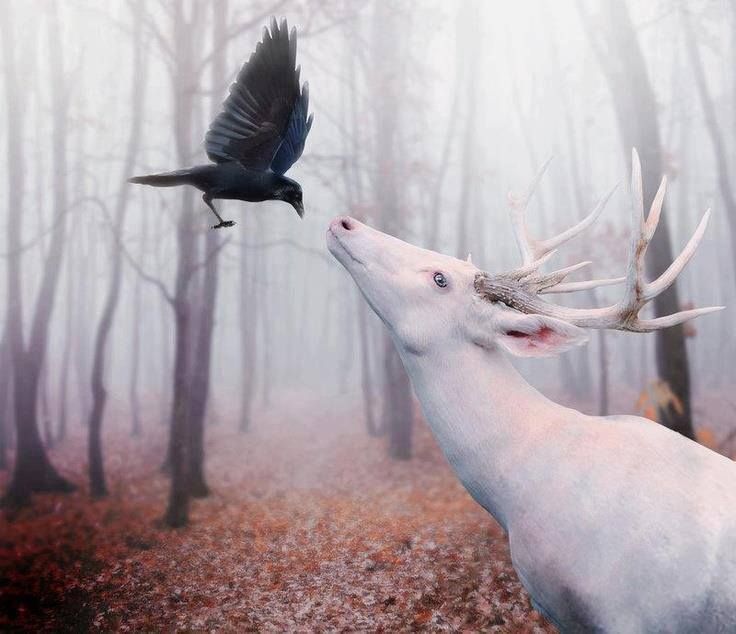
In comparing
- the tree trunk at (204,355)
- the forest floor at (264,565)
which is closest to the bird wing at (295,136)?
the forest floor at (264,565)

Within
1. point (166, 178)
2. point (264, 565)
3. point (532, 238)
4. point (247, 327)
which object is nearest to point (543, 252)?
point (532, 238)

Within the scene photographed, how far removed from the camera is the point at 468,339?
1.35 metres

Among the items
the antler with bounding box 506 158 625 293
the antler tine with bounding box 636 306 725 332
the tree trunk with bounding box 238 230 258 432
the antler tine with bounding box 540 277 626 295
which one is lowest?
the tree trunk with bounding box 238 230 258 432

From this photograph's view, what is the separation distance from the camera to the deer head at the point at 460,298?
4.22 feet

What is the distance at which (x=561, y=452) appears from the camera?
1.25 metres

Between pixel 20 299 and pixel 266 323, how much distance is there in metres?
6.51

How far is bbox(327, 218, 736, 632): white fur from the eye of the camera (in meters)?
1.12

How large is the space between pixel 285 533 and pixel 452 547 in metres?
1.02

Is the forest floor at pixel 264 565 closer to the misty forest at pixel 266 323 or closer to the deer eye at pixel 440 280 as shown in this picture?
the misty forest at pixel 266 323

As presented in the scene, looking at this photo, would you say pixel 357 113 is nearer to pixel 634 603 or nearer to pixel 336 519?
pixel 336 519

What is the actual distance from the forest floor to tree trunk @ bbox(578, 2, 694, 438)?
1.74 m

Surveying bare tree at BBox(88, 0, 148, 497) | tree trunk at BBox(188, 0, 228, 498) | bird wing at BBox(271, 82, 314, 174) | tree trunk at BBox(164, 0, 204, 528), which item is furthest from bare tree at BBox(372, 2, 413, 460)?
bird wing at BBox(271, 82, 314, 174)

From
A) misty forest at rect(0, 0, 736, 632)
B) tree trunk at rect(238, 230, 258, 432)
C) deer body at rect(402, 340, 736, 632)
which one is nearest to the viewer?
deer body at rect(402, 340, 736, 632)

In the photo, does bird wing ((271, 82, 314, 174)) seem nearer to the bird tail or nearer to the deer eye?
the bird tail
